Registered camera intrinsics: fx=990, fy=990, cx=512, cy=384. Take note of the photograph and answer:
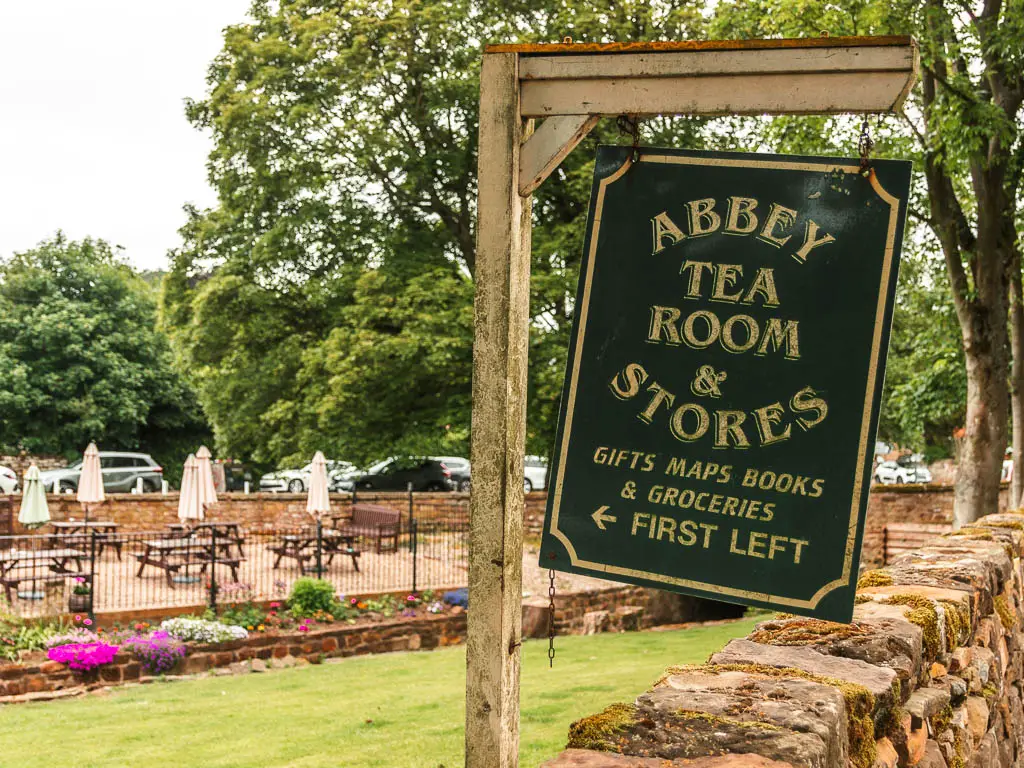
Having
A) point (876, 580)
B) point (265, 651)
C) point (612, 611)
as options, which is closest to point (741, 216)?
point (876, 580)

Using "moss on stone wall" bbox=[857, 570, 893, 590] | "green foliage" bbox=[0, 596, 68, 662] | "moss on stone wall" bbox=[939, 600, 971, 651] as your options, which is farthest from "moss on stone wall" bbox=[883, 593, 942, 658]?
"green foliage" bbox=[0, 596, 68, 662]

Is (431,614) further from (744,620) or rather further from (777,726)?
(777,726)

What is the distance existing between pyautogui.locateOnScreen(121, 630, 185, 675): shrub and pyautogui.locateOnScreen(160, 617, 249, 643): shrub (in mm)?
414

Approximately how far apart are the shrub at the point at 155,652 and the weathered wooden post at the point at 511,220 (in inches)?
440

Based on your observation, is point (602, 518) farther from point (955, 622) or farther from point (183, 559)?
point (183, 559)

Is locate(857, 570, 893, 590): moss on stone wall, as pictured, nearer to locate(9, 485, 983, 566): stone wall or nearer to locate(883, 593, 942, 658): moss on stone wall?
locate(883, 593, 942, 658): moss on stone wall

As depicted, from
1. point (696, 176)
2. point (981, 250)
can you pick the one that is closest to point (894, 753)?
point (696, 176)

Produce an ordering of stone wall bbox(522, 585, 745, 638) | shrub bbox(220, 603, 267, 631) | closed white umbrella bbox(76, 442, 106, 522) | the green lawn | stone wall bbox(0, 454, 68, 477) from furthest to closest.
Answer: stone wall bbox(0, 454, 68, 477) < closed white umbrella bbox(76, 442, 106, 522) < stone wall bbox(522, 585, 745, 638) < shrub bbox(220, 603, 267, 631) < the green lawn

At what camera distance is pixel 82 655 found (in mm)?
12438

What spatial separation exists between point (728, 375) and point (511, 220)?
2.67 feet

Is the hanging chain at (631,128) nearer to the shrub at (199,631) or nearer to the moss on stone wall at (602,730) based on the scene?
the moss on stone wall at (602,730)

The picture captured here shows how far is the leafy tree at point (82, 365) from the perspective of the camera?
110ft

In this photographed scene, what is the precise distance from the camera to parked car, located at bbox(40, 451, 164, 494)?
29516 mm

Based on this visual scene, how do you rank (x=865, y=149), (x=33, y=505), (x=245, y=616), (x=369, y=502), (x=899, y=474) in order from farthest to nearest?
(x=899, y=474), (x=369, y=502), (x=33, y=505), (x=245, y=616), (x=865, y=149)
